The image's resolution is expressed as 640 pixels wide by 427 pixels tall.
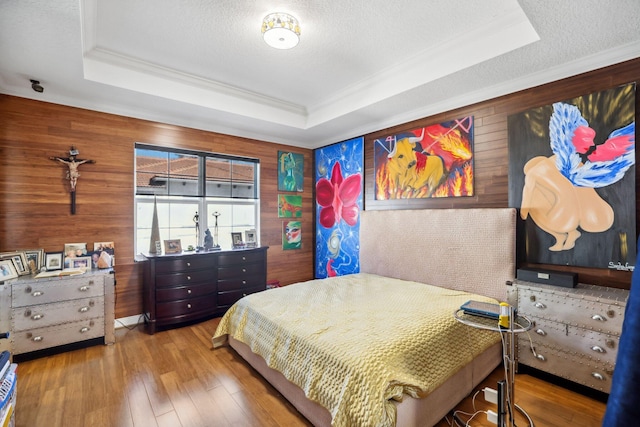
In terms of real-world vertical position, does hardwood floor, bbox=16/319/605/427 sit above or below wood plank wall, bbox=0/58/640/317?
below

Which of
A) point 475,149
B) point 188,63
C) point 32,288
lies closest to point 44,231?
point 32,288

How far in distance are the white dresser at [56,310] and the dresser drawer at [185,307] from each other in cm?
47

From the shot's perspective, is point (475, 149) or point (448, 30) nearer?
point (448, 30)

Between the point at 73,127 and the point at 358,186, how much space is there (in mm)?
3373

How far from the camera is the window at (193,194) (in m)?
3.60

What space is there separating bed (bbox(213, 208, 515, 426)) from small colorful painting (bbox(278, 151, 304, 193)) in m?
1.72

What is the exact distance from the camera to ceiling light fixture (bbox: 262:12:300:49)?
2199mm

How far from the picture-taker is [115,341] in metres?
3.02

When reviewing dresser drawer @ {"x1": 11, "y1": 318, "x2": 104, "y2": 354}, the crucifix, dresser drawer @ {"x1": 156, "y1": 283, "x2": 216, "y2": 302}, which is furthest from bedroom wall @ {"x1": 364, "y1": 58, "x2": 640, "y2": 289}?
the crucifix

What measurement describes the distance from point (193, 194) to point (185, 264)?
1.00 metres

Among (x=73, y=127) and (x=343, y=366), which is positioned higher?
(x=73, y=127)

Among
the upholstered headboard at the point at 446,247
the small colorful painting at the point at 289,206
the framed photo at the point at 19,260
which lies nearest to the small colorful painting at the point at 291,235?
the small colorful painting at the point at 289,206

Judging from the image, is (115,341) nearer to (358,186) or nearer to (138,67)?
(138,67)

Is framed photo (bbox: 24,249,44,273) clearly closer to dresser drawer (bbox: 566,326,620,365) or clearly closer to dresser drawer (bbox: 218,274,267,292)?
dresser drawer (bbox: 218,274,267,292)
